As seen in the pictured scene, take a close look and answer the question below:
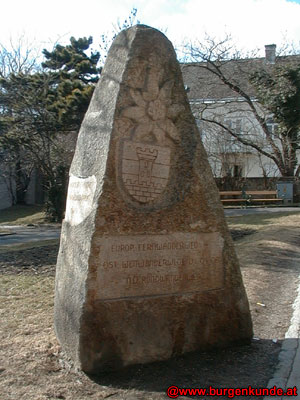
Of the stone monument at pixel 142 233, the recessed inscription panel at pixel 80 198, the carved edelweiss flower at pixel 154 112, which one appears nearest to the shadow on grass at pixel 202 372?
the stone monument at pixel 142 233

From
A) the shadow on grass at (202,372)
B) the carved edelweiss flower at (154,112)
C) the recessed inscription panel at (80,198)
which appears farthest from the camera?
the carved edelweiss flower at (154,112)

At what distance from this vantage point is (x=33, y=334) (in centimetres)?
461

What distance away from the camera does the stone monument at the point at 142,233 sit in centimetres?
371

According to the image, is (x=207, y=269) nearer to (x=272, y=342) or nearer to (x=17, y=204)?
(x=272, y=342)

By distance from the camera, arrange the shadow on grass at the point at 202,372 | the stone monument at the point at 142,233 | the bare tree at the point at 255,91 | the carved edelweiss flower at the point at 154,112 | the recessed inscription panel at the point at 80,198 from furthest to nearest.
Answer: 1. the bare tree at the point at 255,91
2. the carved edelweiss flower at the point at 154,112
3. the recessed inscription panel at the point at 80,198
4. the stone monument at the point at 142,233
5. the shadow on grass at the point at 202,372

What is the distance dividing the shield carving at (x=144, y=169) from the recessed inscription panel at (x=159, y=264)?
378 millimetres

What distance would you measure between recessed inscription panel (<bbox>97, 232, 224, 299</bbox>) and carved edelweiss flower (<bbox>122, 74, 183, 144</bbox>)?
880mm

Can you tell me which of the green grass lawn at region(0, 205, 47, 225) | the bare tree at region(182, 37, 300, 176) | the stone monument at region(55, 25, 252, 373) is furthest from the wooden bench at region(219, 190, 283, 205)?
the stone monument at region(55, 25, 252, 373)

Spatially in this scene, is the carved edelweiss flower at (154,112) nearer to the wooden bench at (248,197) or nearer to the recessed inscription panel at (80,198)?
the recessed inscription panel at (80,198)

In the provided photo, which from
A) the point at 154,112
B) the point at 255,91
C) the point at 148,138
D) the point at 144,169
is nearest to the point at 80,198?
the point at 144,169

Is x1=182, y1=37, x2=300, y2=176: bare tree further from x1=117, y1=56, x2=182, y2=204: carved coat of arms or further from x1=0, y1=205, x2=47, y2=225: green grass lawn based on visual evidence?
x1=117, y1=56, x2=182, y2=204: carved coat of arms

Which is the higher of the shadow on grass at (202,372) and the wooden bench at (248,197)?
the wooden bench at (248,197)

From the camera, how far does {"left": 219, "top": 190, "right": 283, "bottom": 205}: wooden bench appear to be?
2333 centimetres

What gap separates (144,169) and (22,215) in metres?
23.9
